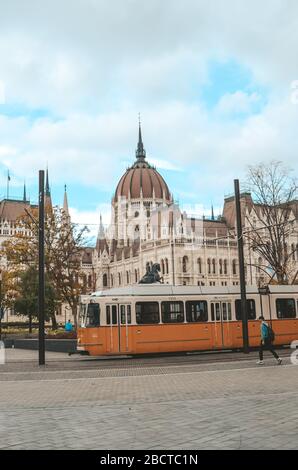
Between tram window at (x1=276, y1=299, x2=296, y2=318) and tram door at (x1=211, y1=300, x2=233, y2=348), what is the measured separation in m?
2.85

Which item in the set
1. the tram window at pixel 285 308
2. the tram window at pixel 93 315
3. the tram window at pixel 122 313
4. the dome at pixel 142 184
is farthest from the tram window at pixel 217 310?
the dome at pixel 142 184


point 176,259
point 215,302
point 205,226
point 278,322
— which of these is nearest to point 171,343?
point 215,302

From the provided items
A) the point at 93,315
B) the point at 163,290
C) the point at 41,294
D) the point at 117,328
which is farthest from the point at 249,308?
the point at 41,294

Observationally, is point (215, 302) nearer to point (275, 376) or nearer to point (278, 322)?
point (278, 322)

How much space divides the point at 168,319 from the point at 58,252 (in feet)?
64.3

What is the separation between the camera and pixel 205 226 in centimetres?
9719

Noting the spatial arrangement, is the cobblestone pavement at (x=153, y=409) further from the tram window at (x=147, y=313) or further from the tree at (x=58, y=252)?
the tree at (x=58, y=252)

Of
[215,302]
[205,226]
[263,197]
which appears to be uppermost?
[205,226]

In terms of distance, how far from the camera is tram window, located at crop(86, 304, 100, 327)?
23.0 m

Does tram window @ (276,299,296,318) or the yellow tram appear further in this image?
tram window @ (276,299,296,318)

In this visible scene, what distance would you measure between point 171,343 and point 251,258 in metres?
71.6

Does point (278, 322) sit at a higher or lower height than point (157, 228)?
lower
